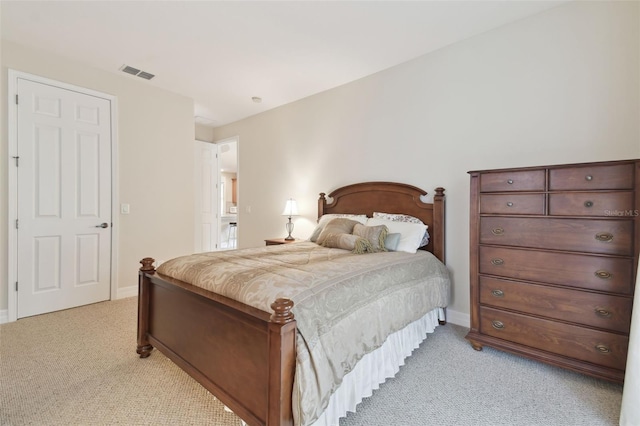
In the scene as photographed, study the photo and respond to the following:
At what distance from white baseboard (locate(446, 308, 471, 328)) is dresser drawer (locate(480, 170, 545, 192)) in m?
1.30

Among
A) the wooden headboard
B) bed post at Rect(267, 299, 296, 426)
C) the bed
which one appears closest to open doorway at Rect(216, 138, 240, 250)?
the wooden headboard

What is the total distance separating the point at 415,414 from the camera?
64.2 inches

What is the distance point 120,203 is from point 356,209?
2.85m

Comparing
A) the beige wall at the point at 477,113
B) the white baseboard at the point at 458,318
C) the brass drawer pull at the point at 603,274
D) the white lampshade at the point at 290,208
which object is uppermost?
the beige wall at the point at 477,113

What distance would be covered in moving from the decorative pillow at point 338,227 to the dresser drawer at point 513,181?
1.22 meters

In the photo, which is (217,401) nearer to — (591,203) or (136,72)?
(591,203)

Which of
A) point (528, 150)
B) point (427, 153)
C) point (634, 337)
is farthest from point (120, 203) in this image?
point (634, 337)

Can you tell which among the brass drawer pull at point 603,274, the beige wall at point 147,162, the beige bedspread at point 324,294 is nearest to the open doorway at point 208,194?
the beige wall at point 147,162

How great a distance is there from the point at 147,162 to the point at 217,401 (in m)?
3.22

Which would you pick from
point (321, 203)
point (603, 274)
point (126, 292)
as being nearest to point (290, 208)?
point (321, 203)

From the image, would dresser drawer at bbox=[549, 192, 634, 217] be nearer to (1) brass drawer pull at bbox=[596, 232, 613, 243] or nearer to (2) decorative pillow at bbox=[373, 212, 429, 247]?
(1) brass drawer pull at bbox=[596, 232, 613, 243]

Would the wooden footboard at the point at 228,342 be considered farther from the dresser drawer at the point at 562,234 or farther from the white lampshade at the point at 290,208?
the white lampshade at the point at 290,208

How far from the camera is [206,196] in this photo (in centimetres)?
564

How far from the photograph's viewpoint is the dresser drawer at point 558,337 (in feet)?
5.89
